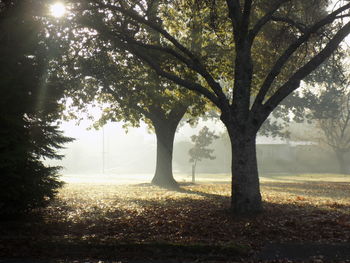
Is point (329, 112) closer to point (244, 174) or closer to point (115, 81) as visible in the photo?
point (115, 81)

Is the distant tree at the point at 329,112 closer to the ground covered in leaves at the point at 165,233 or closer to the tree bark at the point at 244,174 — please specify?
the tree bark at the point at 244,174

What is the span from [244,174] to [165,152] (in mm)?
17795

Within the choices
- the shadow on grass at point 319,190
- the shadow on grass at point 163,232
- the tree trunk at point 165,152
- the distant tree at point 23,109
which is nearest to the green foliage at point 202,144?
the tree trunk at point 165,152

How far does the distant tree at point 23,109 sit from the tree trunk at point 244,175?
606 centimetres

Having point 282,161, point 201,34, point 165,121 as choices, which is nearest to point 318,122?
point 282,161

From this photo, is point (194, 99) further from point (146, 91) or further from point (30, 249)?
point (30, 249)

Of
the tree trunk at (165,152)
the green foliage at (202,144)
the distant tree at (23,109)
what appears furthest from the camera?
the green foliage at (202,144)

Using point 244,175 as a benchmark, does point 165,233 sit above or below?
below

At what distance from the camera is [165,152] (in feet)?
97.6

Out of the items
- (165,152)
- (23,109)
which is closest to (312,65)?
(23,109)

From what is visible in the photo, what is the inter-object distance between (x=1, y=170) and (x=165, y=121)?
19081mm

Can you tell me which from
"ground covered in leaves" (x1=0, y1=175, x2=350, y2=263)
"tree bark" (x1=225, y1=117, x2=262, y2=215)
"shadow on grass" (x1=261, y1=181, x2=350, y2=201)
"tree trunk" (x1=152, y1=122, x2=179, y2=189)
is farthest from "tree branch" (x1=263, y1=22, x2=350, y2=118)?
"tree trunk" (x1=152, y1=122, x2=179, y2=189)

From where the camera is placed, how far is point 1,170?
34.6 ft

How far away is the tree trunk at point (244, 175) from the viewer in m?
12.2
